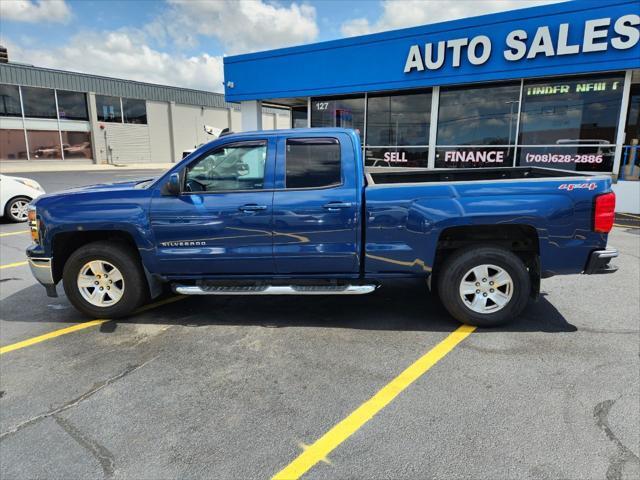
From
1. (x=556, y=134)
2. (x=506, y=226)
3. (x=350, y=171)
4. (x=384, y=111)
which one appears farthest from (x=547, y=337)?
(x=384, y=111)

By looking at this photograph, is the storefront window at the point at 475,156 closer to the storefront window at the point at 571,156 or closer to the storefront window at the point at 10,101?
the storefront window at the point at 571,156

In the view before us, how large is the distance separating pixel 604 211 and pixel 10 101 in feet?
120

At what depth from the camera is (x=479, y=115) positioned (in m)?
12.6

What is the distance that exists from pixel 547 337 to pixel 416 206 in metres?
1.75

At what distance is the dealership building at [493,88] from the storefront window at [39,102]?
24485 millimetres

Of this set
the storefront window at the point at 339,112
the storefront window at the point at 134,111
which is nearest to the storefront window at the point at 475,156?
the storefront window at the point at 339,112

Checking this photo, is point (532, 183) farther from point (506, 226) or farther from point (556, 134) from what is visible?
point (556, 134)

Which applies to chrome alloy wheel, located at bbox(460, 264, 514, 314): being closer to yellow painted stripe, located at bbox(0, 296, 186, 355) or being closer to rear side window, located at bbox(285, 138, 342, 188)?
rear side window, located at bbox(285, 138, 342, 188)

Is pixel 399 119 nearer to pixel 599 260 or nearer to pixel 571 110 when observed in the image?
pixel 571 110

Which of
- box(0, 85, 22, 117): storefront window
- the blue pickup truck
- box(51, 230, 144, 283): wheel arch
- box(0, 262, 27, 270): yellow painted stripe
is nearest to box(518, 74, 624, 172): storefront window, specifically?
the blue pickup truck

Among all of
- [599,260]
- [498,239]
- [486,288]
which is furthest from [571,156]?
[486,288]

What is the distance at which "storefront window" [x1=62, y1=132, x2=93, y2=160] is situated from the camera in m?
33.8

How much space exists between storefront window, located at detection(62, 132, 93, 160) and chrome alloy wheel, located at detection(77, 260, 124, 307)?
113 feet

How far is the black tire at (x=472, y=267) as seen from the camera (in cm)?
423
